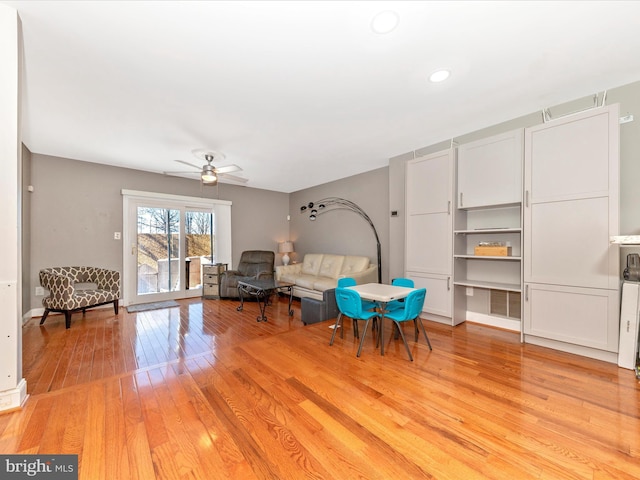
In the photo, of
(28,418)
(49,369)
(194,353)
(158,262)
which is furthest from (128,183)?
(28,418)

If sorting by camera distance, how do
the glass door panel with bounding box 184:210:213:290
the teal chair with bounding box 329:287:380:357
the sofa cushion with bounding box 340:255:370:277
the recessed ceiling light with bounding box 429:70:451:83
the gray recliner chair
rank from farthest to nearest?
1. the glass door panel with bounding box 184:210:213:290
2. the gray recliner chair
3. the sofa cushion with bounding box 340:255:370:277
4. the teal chair with bounding box 329:287:380:357
5. the recessed ceiling light with bounding box 429:70:451:83

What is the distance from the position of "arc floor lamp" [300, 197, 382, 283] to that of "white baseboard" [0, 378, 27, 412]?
4623mm

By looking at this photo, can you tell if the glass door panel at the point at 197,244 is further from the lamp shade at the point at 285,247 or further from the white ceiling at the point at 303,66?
the white ceiling at the point at 303,66

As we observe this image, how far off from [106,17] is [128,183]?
4100mm

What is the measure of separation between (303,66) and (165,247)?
187 inches

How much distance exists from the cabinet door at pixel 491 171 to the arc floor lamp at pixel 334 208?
195 cm

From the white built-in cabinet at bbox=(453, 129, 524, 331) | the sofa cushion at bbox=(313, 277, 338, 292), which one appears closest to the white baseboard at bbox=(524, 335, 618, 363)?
the white built-in cabinet at bbox=(453, 129, 524, 331)

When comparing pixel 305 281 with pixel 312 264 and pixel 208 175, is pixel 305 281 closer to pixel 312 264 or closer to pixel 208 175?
pixel 312 264

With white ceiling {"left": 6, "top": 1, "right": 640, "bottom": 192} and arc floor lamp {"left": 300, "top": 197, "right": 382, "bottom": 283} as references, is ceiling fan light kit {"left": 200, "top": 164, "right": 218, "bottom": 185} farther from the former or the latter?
→ arc floor lamp {"left": 300, "top": 197, "right": 382, "bottom": 283}

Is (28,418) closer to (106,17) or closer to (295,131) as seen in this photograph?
(106,17)

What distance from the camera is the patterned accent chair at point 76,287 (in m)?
3.73

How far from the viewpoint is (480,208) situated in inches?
143

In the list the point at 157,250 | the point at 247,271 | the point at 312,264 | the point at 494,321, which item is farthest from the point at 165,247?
the point at 494,321

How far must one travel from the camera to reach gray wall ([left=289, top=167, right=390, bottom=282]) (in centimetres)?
511
